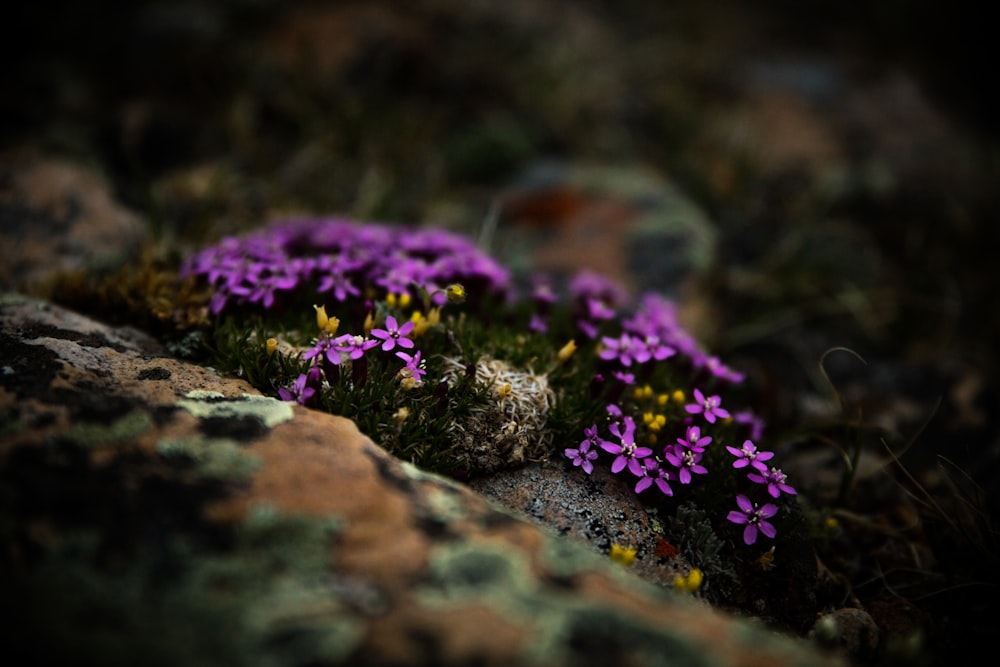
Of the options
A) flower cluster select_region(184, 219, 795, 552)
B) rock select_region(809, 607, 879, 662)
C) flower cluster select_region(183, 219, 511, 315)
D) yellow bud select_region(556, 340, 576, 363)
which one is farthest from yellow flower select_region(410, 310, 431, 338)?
rock select_region(809, 607, 879, 662)

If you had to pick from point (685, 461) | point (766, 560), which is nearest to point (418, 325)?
point (685, 461)

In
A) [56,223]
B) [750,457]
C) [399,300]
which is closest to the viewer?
[750,457]

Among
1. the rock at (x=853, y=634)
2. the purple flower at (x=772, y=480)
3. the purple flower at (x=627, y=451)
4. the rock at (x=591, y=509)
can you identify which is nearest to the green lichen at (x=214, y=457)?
the rock at (x=591, y=509)

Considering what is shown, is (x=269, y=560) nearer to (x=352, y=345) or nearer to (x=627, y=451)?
(x=352, y=345)

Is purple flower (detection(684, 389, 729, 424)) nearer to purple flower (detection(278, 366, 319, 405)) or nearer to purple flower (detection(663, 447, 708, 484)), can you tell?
purple flower (detection(663, 447, 708, 484))

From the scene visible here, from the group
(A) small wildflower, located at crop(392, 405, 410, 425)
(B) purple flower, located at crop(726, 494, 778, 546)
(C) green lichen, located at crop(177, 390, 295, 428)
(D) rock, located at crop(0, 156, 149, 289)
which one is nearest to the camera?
(C) green lichen, located at crop(177, 390, 295, 428)

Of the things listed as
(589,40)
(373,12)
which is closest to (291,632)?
(373,12)
